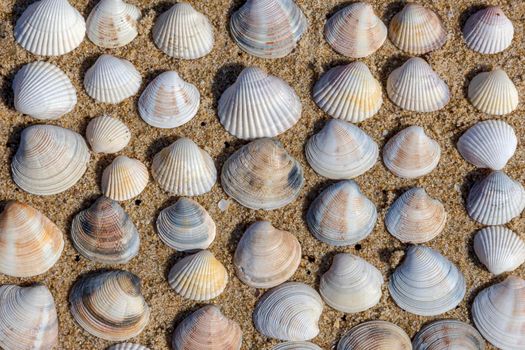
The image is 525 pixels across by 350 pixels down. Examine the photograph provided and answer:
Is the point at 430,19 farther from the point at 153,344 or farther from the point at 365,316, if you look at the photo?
the point at 153,344

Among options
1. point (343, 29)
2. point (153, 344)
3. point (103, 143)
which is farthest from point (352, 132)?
point (153, 344)

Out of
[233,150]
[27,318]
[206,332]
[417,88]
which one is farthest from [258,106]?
[27,318]

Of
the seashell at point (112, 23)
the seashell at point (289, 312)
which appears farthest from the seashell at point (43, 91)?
the seashell at point (289, 312)

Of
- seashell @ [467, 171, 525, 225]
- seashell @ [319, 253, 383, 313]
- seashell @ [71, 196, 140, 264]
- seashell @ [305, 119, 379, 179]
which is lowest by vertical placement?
seashell @ [319, 253, 383, 313]

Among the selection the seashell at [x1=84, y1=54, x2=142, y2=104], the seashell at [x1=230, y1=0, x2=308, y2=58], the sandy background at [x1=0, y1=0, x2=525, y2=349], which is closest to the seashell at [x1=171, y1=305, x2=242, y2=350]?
A: the sandy background at [x1=0, y1=0, x2=525, y2=349]

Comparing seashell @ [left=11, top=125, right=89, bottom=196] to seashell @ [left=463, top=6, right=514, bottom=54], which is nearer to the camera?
seashell @ [left=11, top=125, right=89, bottom=196]

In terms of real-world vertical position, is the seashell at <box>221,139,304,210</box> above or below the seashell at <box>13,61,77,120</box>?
below

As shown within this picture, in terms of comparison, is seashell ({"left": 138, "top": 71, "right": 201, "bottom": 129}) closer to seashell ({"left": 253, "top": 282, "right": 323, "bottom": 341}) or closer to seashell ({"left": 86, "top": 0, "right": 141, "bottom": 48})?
seashell ({"left": 86, "top": 0, "right": 141, "bottom": 48})

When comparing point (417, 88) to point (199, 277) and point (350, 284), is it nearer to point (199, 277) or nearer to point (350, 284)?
point (350, 284)
